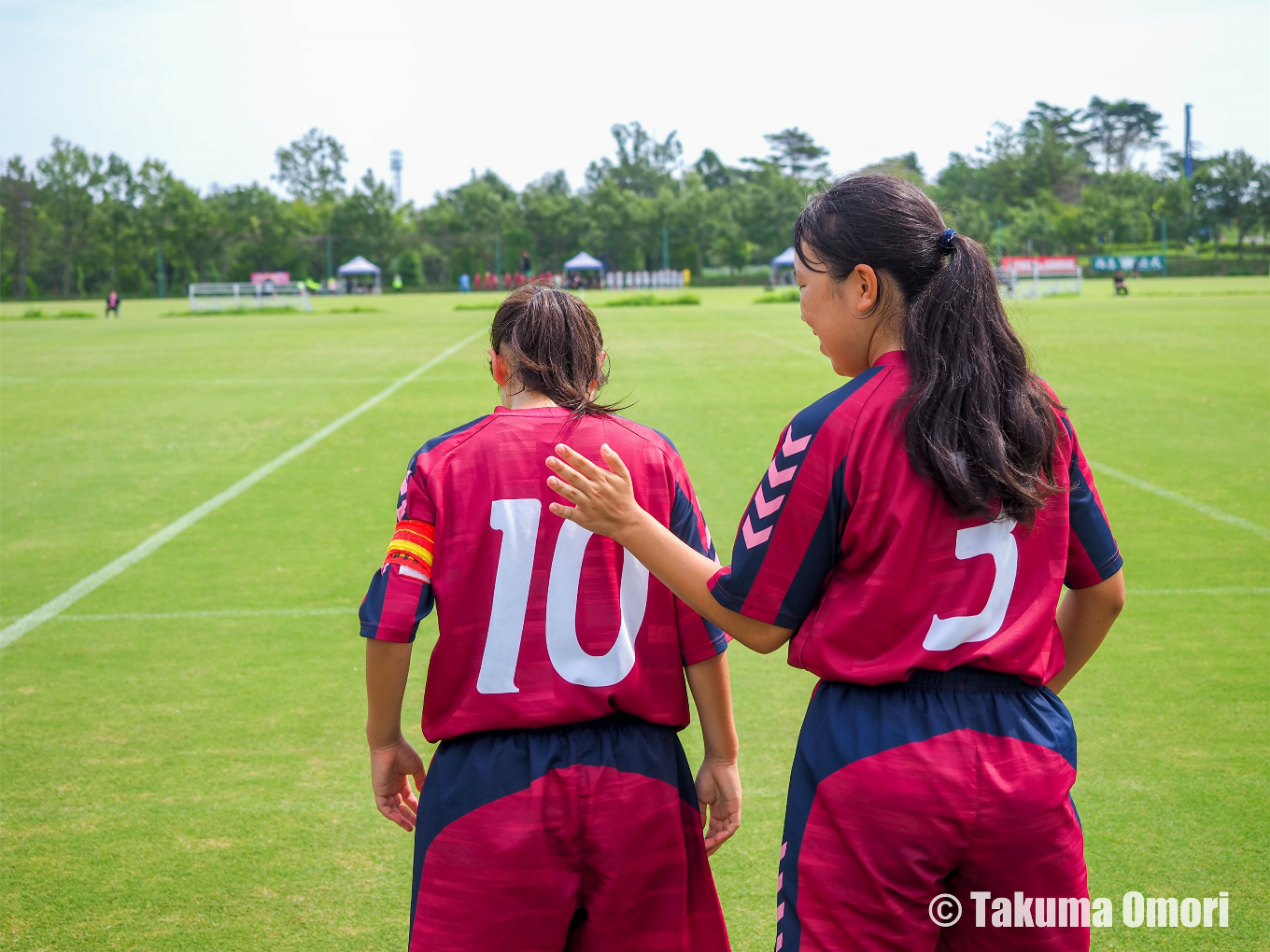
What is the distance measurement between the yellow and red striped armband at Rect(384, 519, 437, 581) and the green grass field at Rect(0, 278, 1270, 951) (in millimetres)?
1175

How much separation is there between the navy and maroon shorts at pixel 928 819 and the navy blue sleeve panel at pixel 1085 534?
301 mm

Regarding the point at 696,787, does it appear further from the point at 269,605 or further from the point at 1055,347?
the point at 1055,347

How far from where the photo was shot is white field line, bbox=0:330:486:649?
612 centimetres

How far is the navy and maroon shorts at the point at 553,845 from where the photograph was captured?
2.02 m

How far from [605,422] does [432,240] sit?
95.8 meters

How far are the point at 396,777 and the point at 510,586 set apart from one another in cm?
57

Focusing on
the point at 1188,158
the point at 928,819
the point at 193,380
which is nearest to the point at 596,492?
the point at 928,819

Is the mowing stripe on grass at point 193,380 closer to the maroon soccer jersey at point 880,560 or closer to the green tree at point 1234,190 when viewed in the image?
the maroon soccer jersey at point 880,560

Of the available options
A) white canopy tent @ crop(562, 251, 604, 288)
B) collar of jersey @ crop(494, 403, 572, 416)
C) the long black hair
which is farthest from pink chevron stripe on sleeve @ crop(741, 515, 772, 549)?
white canopy tent @ crop(562, 251, 604, 288)

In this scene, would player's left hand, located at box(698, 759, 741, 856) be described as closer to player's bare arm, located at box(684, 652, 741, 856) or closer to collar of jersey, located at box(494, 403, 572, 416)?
player's bare arm, located at box(684, 652, 741, 856)

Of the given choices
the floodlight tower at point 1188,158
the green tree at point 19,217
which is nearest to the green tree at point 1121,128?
the floodlight tower at point 1188,158

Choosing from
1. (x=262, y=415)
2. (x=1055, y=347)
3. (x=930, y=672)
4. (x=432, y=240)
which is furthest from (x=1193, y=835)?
(x=432, y=240)

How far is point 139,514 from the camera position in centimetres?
882

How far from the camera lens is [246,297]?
54.3 meters
